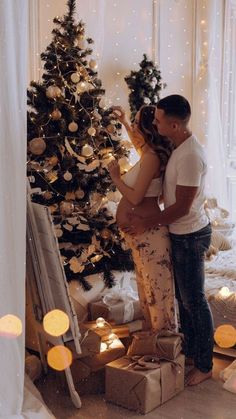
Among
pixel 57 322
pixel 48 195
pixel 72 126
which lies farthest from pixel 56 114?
pixel 57 322

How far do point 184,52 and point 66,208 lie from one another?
2.65 m

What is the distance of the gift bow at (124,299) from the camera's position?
294 centimetres

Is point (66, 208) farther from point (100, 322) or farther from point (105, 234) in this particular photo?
point (100, 322)

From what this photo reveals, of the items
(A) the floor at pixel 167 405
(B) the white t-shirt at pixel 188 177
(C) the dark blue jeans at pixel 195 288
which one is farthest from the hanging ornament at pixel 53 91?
(A) the floor at pixel 167 405

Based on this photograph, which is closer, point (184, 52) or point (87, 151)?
point (87, 151)

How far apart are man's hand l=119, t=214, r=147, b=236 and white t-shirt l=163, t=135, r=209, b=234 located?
0.46ft

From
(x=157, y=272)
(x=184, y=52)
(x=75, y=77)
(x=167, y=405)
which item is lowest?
(x=167, y=405)

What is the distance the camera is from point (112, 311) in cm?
287

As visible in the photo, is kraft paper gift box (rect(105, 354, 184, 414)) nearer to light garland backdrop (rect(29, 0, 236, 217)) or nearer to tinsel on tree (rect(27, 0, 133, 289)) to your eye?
tinsel on tree (rect(27, 0, 133, 289))

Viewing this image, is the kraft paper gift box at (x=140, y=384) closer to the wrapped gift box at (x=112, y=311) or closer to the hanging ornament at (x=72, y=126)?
the wrapped gift box at (x=112, y=311)

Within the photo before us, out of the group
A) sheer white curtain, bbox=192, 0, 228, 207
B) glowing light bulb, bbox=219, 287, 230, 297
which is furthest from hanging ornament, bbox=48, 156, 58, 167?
sheer white curtain, bbox=192, 0, 228, 207

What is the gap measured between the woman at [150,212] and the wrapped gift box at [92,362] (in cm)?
25

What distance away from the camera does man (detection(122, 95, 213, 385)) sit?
95.7 inches

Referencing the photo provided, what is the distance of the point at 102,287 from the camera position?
9.91ft
